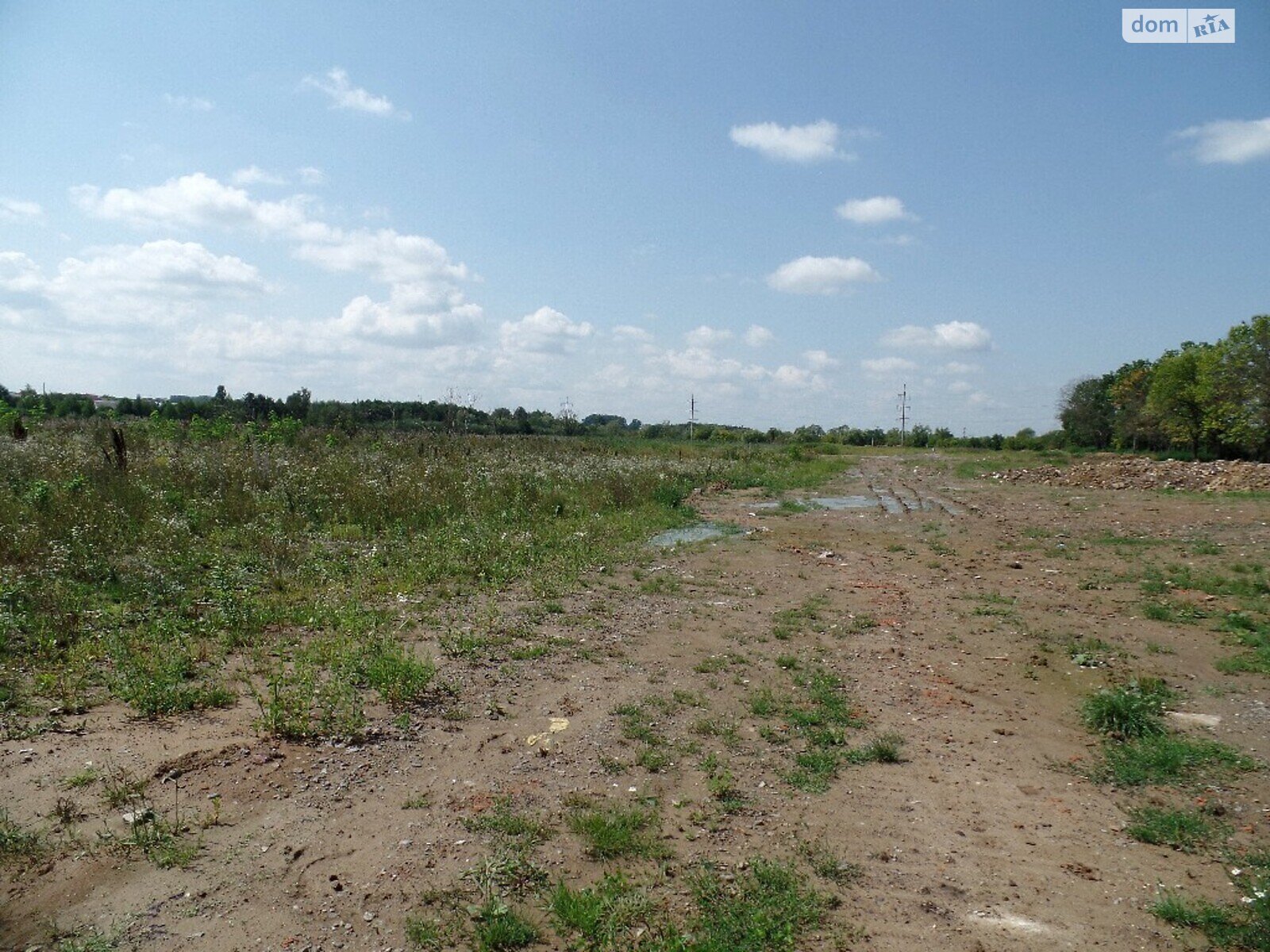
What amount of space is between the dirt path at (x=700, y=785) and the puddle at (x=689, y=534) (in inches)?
163

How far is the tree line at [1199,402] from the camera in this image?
33719mm

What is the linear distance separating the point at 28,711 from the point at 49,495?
5.96 meters

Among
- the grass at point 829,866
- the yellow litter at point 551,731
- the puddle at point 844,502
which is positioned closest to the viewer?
the grass at point 829,866

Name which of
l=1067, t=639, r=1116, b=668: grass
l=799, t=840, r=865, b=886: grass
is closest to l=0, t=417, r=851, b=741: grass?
l=799, t=840, r=865, b=886: grass

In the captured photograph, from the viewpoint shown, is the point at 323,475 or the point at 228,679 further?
the point at 323,475

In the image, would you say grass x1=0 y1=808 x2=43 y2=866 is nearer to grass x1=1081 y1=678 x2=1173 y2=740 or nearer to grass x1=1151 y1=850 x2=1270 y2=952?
grass x1=1151 y1=850 x2=1270 y2=952

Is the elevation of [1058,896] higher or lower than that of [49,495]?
lower

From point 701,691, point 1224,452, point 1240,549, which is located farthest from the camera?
point 1224,452

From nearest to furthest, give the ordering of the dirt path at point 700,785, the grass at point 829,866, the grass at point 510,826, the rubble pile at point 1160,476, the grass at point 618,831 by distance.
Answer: the dirt path at point 700,785, the grass at point 829,866, the grass at point 618,831, the grass at point 510,826, the rubble pile at point 1160,476

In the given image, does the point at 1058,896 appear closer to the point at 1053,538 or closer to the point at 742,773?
the point at 742,773

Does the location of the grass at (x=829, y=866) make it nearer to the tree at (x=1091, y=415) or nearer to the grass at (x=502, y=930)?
the grass at (x=502, y=930)

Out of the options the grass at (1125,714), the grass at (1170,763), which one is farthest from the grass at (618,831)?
the grass at (1125,714)

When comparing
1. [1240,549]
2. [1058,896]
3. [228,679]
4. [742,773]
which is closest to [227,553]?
[228,679]

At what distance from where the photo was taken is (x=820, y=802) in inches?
163
